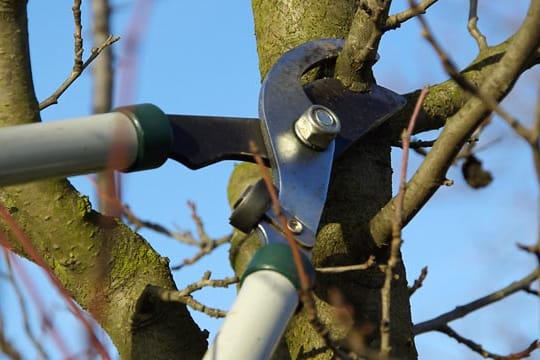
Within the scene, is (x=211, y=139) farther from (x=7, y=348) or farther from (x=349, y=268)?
(x=7, y=348)

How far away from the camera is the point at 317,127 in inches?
77.2

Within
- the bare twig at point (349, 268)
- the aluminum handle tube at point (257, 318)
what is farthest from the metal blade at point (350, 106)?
the aluminum handle tube at point (257, 318)

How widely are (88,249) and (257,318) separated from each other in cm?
60

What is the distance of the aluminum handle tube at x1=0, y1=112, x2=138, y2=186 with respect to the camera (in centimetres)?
153

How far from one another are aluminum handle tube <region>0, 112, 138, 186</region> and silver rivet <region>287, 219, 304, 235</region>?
0.34 metres

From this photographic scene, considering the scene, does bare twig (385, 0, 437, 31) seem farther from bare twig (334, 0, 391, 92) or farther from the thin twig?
the thin twig

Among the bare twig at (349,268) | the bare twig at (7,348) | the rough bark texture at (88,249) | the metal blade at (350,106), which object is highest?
the metal blade at (350,106)

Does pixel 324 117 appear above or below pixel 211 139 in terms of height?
above

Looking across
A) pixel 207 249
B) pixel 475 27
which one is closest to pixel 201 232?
pixel 207 249

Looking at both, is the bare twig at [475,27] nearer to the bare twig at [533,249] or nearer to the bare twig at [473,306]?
the bare twig at [473,306]

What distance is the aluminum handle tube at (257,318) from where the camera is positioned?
1.51m

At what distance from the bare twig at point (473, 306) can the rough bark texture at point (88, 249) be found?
1.61ft

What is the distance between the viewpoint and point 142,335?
201 cm

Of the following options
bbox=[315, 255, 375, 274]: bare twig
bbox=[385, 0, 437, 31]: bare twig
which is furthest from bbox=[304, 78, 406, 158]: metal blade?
bbox=[315, 255, 375, 274]: bare twig
